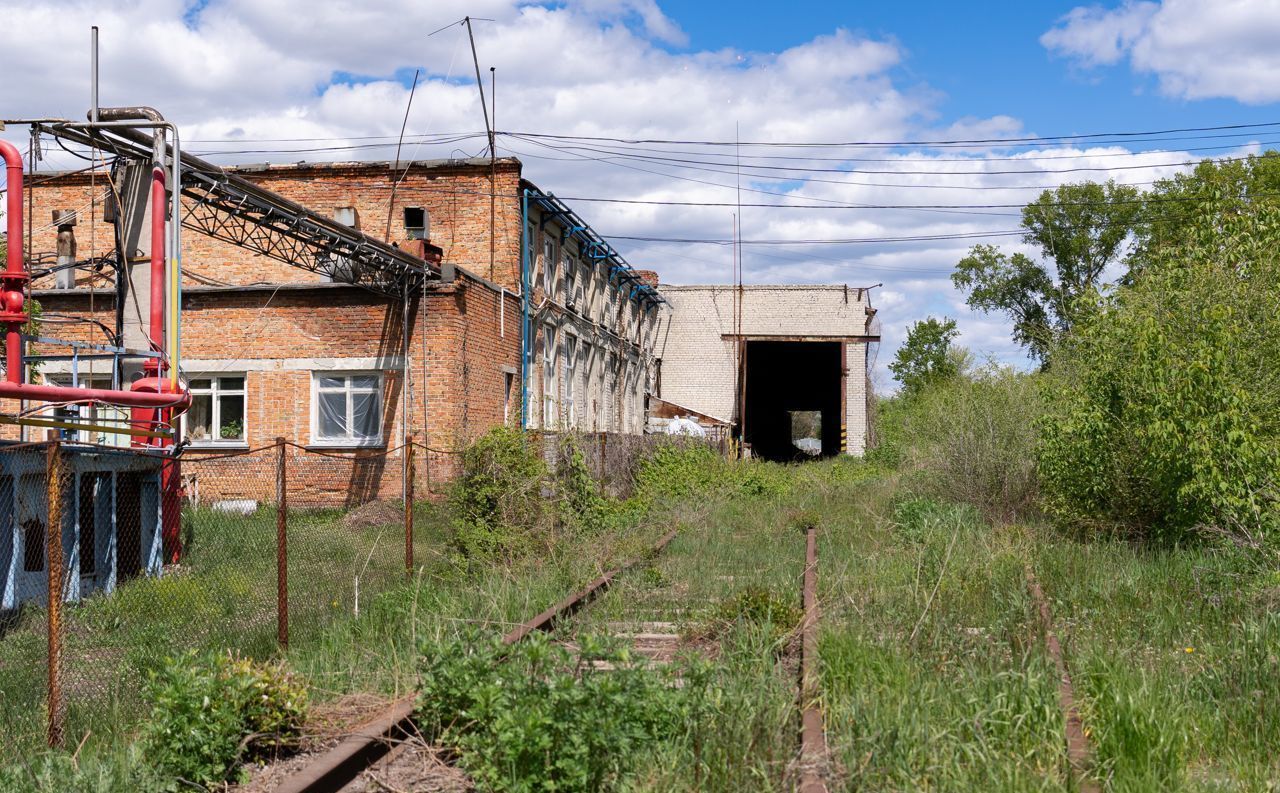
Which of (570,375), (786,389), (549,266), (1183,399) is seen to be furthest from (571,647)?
(786,389)

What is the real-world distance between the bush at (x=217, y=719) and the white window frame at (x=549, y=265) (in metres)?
21.9

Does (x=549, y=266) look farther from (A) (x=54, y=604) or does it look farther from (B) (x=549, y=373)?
(A) (x=54, y=604)

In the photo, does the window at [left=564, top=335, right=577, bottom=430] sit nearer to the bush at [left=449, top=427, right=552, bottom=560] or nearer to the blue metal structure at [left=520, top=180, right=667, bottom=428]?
the blue metal structure at [left=520, top=180, right=667, bottom=428]

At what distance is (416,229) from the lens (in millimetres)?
25844

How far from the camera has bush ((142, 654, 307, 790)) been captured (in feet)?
19.0

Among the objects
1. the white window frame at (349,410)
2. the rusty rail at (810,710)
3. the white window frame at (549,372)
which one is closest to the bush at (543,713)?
the rusty rail at (810,710)

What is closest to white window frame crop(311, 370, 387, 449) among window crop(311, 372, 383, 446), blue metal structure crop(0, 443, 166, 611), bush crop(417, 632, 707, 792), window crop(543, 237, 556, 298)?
window crop(311, 372, 383, 446)

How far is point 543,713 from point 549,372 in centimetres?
2336

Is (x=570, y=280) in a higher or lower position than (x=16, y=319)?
higher

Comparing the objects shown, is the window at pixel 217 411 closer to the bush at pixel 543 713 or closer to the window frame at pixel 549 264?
the window frame at pixel 549 264

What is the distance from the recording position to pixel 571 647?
27.7 feet

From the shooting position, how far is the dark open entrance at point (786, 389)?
156 ft

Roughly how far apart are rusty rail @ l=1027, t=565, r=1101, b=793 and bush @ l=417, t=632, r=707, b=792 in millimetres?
1834

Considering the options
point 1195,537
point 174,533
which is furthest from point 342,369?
point 1195,537
